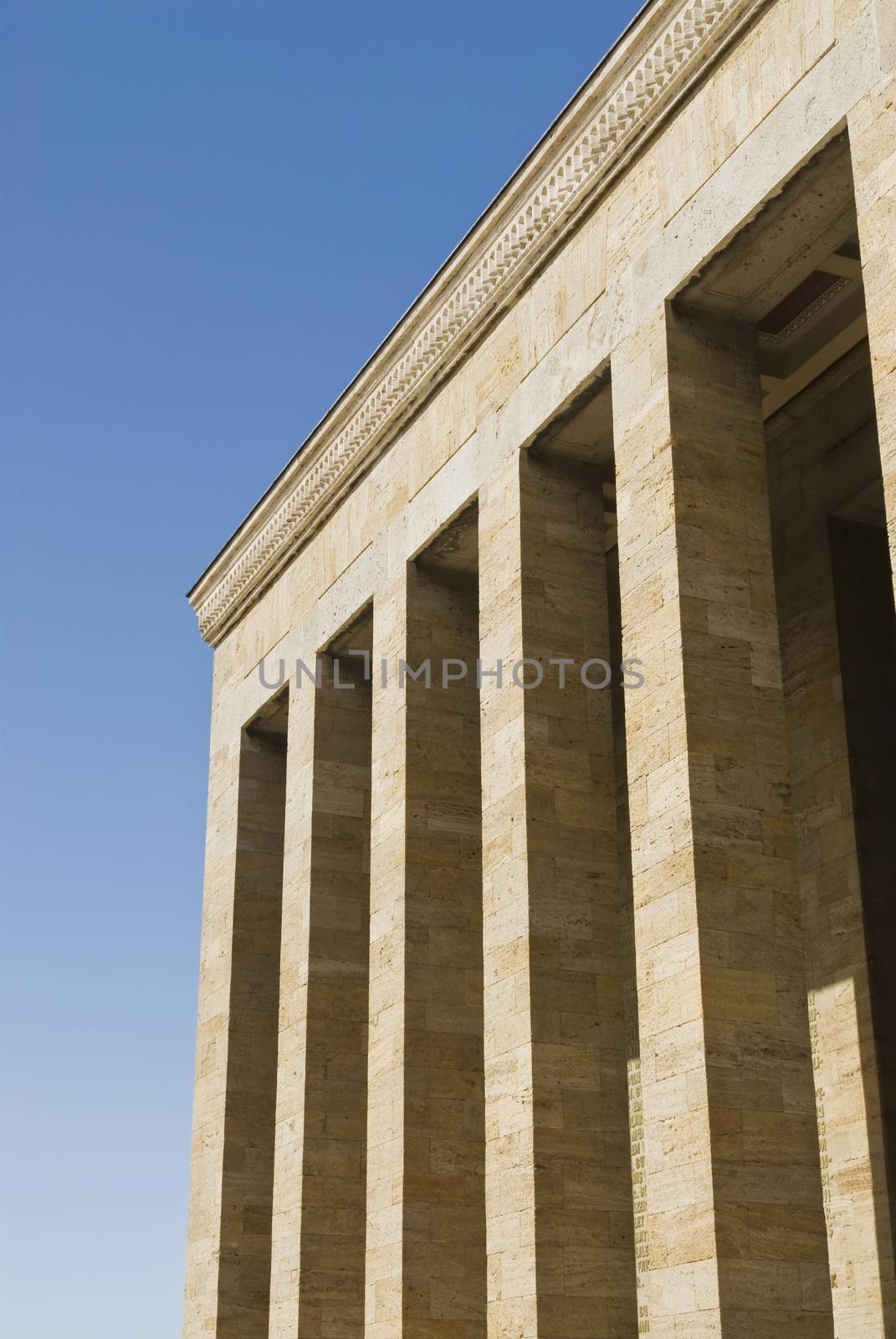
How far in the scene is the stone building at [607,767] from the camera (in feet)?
34.4

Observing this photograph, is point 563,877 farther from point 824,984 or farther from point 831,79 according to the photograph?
point 831,79

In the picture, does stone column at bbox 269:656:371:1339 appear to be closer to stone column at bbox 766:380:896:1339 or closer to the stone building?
the stone building

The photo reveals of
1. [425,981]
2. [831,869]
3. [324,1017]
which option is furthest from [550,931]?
[324,1017]

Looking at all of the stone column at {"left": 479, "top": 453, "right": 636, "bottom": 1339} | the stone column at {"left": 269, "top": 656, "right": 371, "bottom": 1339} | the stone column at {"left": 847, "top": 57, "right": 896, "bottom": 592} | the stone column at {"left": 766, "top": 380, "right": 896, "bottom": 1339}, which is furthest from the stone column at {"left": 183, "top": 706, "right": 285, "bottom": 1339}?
the stone column at {"left": 847, "top": 57, "right": 896, "bottom": 592}

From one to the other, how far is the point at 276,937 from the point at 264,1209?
9.47 ft

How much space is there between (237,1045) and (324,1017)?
226 centimetres

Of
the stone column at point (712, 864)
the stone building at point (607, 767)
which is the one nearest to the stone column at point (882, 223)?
the stone building at point (607, 767)

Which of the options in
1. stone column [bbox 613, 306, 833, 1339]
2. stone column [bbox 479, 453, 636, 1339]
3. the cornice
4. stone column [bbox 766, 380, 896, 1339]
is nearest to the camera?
stone column [bbox 613, 306, 833, 1339]

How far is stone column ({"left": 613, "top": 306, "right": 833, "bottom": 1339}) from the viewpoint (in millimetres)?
9961

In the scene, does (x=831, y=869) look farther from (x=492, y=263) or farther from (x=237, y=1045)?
(x=237, y=1045)

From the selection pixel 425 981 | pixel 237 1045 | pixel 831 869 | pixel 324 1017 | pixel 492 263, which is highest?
pixel 492 263

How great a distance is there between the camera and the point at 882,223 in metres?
9.92

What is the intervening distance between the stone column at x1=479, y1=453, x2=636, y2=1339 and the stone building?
29 mm

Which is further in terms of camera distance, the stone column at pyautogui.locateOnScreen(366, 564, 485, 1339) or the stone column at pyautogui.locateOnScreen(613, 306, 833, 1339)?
the stone column at pyautogui.locateOnScreen(366, 564, 485, 1339)
